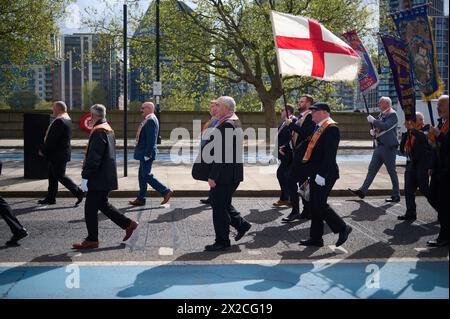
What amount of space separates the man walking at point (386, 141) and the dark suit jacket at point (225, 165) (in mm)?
3772

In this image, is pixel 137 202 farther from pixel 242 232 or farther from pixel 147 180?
pixel 242 232

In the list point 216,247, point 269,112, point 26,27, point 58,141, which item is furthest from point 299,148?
point 26,27

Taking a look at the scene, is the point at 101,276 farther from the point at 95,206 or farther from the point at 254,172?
the point at 254,172

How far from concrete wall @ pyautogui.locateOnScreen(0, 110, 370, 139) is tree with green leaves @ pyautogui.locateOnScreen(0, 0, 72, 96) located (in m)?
2.96

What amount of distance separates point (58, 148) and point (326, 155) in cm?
496

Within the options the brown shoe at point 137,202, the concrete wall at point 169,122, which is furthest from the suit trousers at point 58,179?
the concrete wall at point 169,122

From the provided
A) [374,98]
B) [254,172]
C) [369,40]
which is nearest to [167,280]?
[254,172]

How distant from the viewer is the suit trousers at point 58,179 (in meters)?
9.60

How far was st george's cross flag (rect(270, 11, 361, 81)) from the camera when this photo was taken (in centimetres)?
746

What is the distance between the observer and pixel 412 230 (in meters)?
7.95

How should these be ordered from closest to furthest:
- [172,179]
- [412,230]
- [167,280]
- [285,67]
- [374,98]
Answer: [167,280], [285,67], [412,230], [172,179], [374,98]

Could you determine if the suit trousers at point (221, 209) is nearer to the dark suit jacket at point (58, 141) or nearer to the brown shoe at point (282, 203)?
the brown shoe at point (282, 203)

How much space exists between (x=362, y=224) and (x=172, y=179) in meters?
5.32

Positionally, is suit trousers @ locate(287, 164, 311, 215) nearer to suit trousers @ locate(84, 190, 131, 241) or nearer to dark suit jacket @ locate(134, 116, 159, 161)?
suit trousers @ locate(84, 190, 131, 241)
